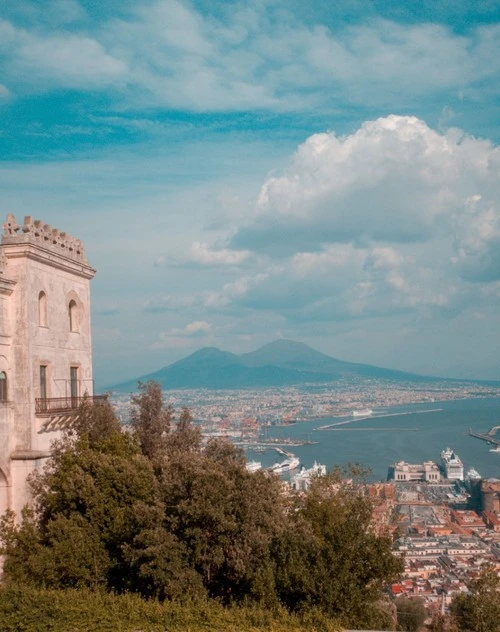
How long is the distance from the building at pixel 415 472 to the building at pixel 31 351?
60788 millimetres

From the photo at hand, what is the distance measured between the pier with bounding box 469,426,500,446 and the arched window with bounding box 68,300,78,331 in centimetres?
9663

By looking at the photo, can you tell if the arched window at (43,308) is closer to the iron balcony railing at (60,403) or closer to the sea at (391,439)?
the iron balcony railing at (60,403)

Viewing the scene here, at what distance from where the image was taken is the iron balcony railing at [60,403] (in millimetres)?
11922

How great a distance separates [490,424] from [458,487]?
66.1m

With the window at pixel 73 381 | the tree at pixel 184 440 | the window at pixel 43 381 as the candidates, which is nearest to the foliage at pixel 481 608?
the tree at pixel 184 440

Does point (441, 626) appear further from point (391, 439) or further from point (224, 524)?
point (391, 439)

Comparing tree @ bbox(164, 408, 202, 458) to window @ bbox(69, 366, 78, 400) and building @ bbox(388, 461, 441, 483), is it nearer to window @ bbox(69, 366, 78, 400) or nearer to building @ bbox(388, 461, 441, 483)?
window @ bbox(69, 366, 78, 400)

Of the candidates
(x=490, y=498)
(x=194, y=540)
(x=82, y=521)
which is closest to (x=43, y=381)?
(x=82, y=521)

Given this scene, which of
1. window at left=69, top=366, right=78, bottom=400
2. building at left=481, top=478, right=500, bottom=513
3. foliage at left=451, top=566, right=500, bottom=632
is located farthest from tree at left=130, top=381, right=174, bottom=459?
building at left=481, top=478, right=500, bottom=513

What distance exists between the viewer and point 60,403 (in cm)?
1259

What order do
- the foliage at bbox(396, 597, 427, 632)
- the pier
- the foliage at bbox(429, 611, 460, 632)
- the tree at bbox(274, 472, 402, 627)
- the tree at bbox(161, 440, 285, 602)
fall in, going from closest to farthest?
the tree at bbox(274, 472, 402, 627) → the tree at bbox(161, 440, 285, 602) → the foliage at bbox(429, 611, 460, 632) → the foliage at bbox(396, 597, 427, 632) → the pier

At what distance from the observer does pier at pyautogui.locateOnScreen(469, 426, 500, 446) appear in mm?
105156

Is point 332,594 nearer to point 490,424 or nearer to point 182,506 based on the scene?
point 182,506

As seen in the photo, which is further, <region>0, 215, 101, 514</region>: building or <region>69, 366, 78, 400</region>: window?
<region>69, 366, 78, 400</region>: window
